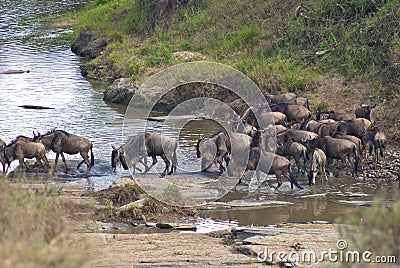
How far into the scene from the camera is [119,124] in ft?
68.6

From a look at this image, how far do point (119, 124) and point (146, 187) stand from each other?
6549 millimetres

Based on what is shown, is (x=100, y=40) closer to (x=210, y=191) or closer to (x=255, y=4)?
(x=255, y=4)

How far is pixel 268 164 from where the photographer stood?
49.5 ft

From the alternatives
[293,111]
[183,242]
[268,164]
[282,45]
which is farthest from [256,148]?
[282,45]

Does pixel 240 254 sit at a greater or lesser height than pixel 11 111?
lesser

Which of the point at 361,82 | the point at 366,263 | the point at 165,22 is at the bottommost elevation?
the point at 366,263

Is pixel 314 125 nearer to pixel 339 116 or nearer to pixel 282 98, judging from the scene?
pixel 339 116

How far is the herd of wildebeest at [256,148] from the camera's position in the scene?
1546 cm

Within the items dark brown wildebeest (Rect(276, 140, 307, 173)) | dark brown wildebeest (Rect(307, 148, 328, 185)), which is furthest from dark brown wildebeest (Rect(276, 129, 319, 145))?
dark brown wildebeest (Rect(307, 148, 328, 185))

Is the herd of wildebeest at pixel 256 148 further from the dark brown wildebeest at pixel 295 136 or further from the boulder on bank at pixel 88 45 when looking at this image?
the boulder on bank at pixel 88 45

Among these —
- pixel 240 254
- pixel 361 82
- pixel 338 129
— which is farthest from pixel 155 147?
pixel 361 82

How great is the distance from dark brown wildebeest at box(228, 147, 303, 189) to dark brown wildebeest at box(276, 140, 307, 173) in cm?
51

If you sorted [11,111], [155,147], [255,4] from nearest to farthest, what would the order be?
1. [155,147]
2. [11,111]
3. [255,4]

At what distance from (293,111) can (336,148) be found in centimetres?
353
